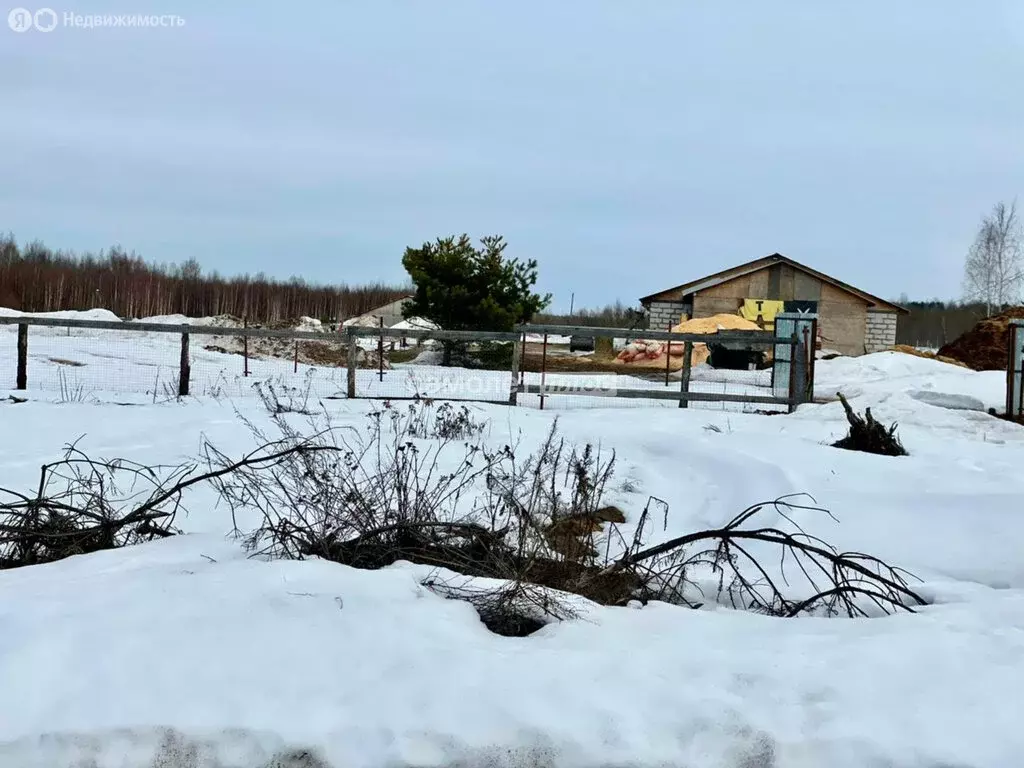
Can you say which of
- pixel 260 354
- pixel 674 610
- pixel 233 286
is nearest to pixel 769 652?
pixel 674 610

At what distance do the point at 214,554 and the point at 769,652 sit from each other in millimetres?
2649

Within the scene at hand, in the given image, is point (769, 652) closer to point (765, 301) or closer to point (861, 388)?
point (861, 388)

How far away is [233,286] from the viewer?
5831 centimetres

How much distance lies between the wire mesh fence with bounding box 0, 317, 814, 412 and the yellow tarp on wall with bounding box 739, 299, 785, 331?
3.49 meters

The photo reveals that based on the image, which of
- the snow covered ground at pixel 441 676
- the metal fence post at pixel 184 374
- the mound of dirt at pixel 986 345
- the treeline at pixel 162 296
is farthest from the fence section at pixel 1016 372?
the treeline at pixel 162 296

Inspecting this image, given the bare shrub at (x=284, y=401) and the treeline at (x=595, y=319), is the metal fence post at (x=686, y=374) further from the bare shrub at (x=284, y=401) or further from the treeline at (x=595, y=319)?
the treeline at (x=595, y=319)

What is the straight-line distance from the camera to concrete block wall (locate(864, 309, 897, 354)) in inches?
1226

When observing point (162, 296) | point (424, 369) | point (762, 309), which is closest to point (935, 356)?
point (762, 309)

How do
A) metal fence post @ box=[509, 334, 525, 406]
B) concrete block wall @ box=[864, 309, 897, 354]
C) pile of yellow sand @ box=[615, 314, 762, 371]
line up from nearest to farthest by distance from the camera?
metal fence post @ box=[509, 334, 525, 406]
pile of yellow sand @ box=[615, 314, 762, 371]
concrete block wall @ box=[864, 309, 897, 354]

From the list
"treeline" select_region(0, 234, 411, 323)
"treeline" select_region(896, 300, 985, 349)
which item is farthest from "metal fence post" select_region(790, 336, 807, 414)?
"treeline" select_region(896, 300, 985, 349)

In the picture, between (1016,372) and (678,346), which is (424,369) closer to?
(1016,372)

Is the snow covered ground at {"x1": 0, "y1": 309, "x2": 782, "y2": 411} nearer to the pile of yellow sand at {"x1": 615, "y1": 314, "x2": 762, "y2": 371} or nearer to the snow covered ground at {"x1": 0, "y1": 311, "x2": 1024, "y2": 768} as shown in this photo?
the pile of yellow sand at {"x1": 615, "y1": 314, "x2": 762, "y2": 371}

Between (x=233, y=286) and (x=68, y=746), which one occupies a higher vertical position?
(x=233, y=286)

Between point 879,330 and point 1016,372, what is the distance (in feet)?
65.2
